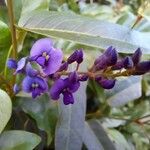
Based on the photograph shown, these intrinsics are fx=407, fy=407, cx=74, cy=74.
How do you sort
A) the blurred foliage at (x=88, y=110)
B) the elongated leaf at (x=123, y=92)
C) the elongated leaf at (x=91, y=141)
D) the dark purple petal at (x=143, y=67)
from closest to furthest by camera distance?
1. the dark purple petal at (x=143, y=67)
2. the blurred foliage at (x=88, y=110)
3. the elongated leaf at (x=91, y=141)
4. the elongated leaf at (x=123, y=92)

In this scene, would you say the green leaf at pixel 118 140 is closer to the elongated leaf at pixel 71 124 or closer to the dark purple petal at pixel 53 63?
the elongated leaf at pixel 71 124

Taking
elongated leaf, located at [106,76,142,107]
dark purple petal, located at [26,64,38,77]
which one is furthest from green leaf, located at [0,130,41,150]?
elongated leaf, located at [106,76,142,107]

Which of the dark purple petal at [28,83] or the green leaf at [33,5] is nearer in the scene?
the dark purple petal at [28,83]

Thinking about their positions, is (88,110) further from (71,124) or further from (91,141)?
(71,124)

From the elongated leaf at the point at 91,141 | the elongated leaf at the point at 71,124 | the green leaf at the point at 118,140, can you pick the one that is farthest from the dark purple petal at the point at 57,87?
the green leaf at the point at 118,140

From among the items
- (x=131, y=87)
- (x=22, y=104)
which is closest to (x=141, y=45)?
(x=22, y=104)

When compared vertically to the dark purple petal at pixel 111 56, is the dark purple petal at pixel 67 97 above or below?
below

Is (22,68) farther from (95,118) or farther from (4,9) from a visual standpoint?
(95,118)
